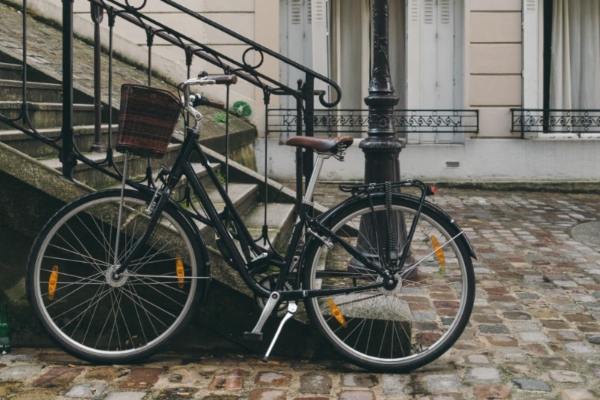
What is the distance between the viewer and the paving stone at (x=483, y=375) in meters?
4.14

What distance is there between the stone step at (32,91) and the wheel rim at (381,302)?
2.90m

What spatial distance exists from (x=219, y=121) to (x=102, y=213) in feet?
23.0

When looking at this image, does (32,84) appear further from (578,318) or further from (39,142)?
(578,318)

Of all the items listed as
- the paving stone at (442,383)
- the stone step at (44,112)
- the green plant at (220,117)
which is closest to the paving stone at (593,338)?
the paving stone at (442,383)

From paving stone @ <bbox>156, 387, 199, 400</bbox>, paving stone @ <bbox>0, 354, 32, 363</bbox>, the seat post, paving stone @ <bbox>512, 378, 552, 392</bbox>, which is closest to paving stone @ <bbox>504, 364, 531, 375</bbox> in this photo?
paving stone @ <bbox>512, 378, 552, 392</bbox>

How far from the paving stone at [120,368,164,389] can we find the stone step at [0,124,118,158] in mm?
1577

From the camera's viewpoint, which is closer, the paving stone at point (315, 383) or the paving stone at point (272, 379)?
the paving stone at point (315, 383)

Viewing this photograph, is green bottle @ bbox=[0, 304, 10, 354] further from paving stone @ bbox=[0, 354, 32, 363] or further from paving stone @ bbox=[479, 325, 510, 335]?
paving stone @ bbox=[479, 325, 510, 335]

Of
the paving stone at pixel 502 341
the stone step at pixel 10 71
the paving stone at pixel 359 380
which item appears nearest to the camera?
the paving stone at pixel 359 380

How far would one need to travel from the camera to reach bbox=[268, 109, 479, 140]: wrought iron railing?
12.7m

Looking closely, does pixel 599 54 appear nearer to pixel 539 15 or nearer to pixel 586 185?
pixel 539 15

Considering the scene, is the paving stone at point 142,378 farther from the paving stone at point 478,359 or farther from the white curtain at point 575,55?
the white curtain at point 575,55

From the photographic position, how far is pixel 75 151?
448 centimetres

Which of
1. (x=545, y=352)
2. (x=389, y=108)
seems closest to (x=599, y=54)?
(x=389, y=108)
